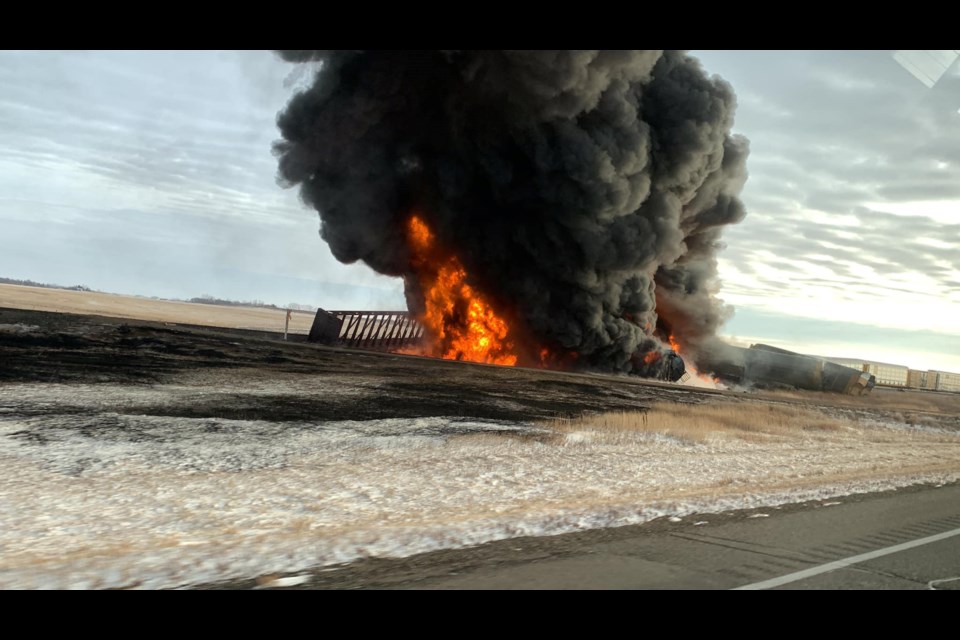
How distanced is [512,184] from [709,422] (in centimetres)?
2158

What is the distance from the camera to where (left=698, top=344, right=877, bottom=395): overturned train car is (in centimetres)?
4612

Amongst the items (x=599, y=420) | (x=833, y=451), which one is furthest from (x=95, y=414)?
(x=833, y=451)

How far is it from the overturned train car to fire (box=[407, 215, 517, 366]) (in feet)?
47.8

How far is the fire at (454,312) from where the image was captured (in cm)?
4091

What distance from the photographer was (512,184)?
38688 millimetres

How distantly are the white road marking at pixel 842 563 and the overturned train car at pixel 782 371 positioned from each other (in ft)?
132

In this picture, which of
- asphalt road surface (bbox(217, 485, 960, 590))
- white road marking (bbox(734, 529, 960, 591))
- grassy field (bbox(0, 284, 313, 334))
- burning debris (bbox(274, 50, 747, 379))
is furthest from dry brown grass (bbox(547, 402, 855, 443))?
grassy field (bbox(0, 284, 313, 334))

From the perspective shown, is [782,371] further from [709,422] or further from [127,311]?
[127,311]

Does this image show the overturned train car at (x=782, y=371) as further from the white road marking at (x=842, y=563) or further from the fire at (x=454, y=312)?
the white road marking at (x=842, y=563)

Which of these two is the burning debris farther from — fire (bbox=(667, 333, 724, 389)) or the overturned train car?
the overturned train car

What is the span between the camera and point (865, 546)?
7230 mm

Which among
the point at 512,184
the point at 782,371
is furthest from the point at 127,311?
the point at 782,371

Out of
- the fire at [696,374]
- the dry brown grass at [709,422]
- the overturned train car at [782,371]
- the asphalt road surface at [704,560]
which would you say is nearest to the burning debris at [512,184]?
the fire at [696,374]
